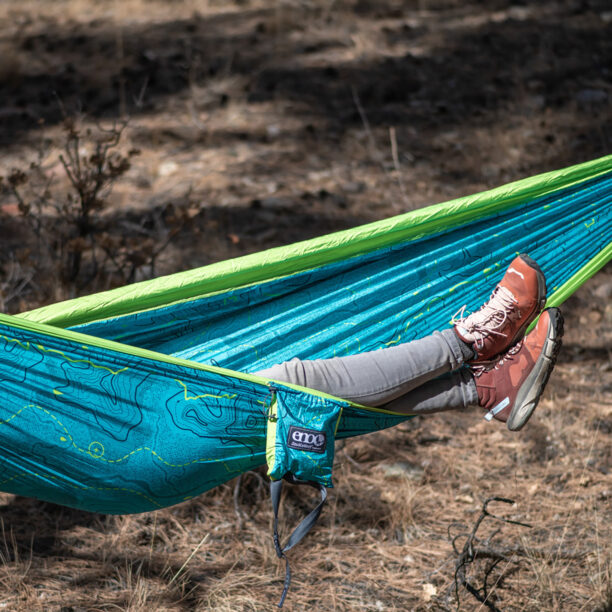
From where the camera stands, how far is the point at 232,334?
1983 millimetres

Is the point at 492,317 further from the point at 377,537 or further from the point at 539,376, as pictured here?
the point at 377,537

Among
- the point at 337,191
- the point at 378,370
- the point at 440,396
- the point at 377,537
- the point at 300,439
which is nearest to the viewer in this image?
the point at 300,439

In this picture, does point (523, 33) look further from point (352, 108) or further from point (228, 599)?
point (228, 599)

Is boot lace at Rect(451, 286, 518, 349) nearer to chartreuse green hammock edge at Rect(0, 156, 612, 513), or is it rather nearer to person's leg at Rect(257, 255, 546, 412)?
person's leg at Rect(257, 255, 546, 412)

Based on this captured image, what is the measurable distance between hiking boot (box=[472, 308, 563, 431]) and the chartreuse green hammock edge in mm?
233

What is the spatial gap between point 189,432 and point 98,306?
393 mm

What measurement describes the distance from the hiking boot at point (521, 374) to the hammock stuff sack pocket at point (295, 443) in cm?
50

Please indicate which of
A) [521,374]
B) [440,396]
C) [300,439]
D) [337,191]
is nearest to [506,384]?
[521,374]

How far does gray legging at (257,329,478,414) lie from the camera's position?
1.77 metres

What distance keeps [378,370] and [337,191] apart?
8.39 ft

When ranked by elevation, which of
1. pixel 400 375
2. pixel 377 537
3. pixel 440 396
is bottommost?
pixel 377 537

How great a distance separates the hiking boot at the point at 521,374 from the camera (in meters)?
1.81

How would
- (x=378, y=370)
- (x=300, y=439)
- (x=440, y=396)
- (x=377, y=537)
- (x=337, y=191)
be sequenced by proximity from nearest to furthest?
(x=300, y=439) → (x=378, y=370) → (x=440, y=396) → (x=377, y=537) → (x=337, y=191)

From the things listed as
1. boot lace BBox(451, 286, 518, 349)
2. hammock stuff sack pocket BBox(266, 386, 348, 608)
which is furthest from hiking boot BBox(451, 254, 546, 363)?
hammock stuff sack pocket BBox(266, 386, 348, 608)
